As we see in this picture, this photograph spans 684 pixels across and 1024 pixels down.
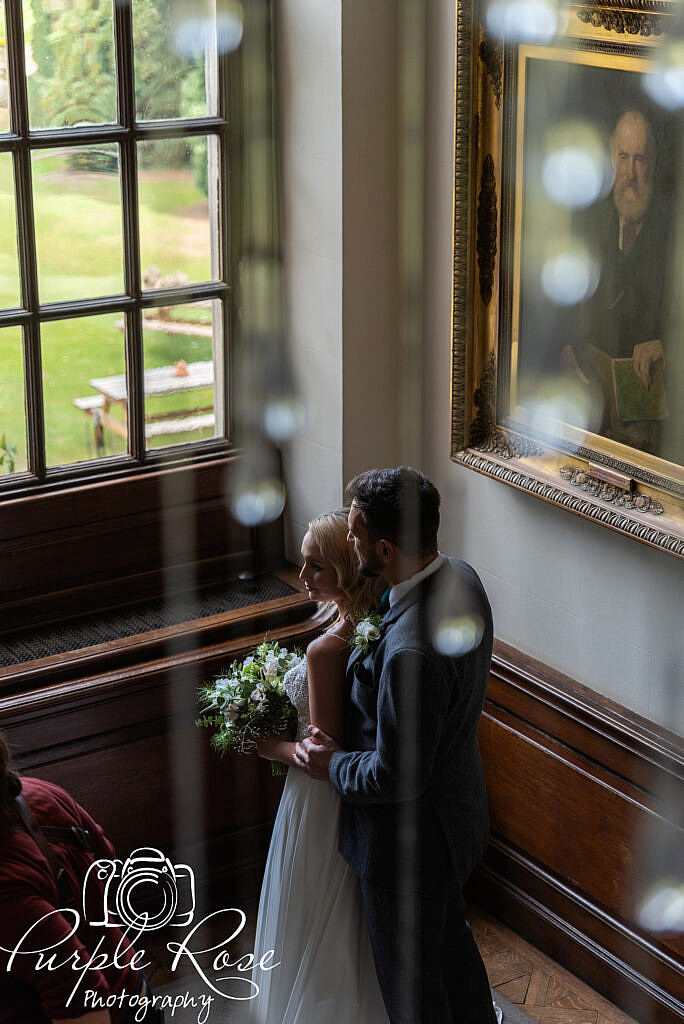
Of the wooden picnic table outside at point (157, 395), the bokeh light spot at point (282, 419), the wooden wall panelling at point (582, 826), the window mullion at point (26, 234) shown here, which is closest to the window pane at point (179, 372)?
the wooden picnic table outside at point (157, 395)

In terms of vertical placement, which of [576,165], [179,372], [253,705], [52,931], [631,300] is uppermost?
[576,165]

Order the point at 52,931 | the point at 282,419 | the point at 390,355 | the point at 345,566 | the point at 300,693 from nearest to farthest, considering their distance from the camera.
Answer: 1. the point at 52,931
2. the point at 345,566
3. the point at 300,693
4. the point at 390,355
5. the point at 282,419

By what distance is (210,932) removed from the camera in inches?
99.5

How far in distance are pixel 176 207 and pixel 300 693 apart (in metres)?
1.02

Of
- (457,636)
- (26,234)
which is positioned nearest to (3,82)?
(26,234)

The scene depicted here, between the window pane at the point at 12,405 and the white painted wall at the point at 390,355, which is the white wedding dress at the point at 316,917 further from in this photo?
the window pane at the point at 12,405

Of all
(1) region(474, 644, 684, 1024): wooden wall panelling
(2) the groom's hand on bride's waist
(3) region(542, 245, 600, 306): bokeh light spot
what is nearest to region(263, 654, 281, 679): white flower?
(2) the groom's hand on bride's waist

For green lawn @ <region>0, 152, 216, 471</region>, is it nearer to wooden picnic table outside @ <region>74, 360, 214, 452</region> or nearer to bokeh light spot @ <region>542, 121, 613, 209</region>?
wooden picnic table outside @ <region>74, 360, 214, 452</region>

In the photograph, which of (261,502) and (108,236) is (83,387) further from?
(261,502)

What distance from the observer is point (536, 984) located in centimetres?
233

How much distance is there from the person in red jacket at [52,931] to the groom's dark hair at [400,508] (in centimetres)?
59

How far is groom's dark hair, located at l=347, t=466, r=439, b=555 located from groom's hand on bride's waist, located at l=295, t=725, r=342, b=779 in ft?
1.12

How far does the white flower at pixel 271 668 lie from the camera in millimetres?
2006

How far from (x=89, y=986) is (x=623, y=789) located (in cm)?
100
